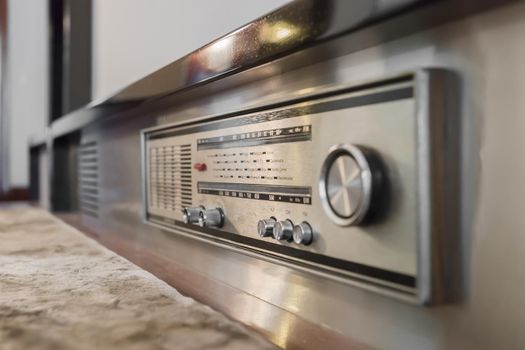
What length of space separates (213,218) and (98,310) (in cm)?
21

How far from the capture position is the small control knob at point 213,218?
0.65 metres

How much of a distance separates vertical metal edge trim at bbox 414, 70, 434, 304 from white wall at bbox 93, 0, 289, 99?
0.81 feet

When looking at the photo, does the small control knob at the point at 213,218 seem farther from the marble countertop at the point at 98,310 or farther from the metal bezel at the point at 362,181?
the metal bezel at the point at 362,181

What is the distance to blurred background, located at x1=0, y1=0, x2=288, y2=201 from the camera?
2.58ft

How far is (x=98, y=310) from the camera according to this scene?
489 millimetres

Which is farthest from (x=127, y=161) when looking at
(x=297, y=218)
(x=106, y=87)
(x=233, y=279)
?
(x=297, y=218)

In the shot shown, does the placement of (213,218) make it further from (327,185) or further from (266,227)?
(327,185)

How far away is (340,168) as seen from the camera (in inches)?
17.5

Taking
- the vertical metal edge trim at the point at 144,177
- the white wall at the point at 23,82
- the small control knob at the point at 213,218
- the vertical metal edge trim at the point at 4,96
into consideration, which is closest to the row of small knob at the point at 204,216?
the small control knob at the point at 213,218

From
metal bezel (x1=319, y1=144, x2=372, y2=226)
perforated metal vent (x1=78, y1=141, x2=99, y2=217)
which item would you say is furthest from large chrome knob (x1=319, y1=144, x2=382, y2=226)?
perforated metal vent (x1=78, y1=141, x2=99, y2=217)

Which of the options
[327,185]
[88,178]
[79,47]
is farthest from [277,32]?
[79,47]

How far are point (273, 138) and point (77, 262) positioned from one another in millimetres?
382

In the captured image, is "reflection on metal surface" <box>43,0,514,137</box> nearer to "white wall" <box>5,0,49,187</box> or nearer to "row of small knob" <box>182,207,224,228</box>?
"row of small knob" <box>182,207,224,228</box>

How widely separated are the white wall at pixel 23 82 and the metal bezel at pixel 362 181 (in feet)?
7.17
